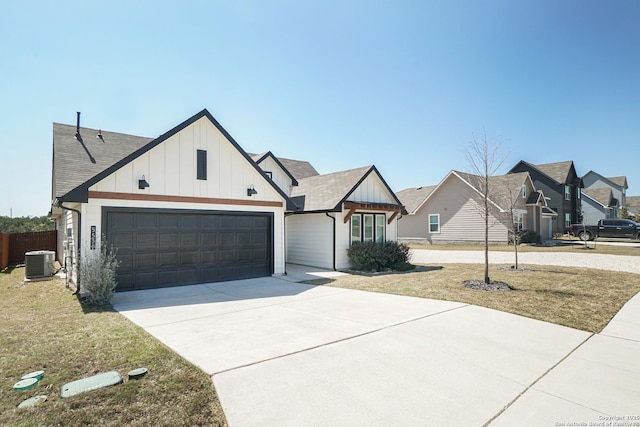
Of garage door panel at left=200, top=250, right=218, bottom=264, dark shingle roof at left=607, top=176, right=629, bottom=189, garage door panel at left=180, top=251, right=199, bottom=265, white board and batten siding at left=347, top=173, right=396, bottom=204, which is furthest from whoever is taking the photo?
dark shingle roof at left=607, top=176, right=629, bottom=189

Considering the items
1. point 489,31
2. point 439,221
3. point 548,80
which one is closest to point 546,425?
point 489,31

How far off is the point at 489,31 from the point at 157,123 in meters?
14.4

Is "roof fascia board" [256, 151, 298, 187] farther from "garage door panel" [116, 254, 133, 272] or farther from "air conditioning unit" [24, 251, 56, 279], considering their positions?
"air conditioning unit" [24, 251, 56, 279]

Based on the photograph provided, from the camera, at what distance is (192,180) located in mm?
10562

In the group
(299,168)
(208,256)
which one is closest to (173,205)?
(208,256)

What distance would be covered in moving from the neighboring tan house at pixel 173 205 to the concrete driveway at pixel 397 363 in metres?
2.69

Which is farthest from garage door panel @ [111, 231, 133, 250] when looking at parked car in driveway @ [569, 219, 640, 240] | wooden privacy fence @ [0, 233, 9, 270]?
parked car in driveway @ [569, 219, 640, 240]

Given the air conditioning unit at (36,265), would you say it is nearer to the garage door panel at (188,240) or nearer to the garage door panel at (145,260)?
the garage door panel at (145,260)

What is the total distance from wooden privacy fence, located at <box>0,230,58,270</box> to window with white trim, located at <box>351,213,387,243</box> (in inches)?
634

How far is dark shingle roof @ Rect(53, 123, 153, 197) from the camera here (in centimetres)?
926

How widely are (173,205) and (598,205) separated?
56.0 meters

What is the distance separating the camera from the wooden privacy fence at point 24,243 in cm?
1683

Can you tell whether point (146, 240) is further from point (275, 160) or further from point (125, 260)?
point (275, 160)

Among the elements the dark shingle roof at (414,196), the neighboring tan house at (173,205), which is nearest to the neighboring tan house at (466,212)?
the dark shingle roof at (414,196)
